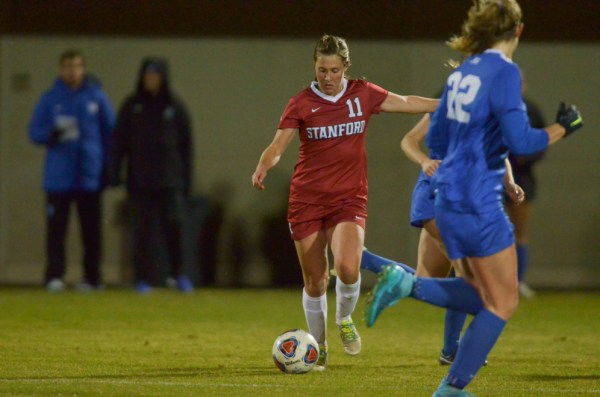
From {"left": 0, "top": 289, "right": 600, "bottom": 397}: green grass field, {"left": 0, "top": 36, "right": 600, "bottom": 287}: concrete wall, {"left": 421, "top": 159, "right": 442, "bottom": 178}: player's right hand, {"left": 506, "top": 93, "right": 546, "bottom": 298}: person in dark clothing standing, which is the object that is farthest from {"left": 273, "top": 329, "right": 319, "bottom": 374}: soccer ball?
{"left": 0, "top": 36, "right": 600, "bottom": 287}: concrete wall

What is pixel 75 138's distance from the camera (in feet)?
46.2

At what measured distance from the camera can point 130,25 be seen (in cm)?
1564

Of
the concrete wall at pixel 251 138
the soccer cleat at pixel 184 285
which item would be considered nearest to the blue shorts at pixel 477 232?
the soccer cleat at pixel 184 285

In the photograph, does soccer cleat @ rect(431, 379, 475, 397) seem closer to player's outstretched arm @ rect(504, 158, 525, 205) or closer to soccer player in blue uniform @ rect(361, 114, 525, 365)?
player's outstretched arm @ rect(504, 158, 525, 205)

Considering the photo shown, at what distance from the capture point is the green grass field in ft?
22.7

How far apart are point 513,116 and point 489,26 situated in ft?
1.60

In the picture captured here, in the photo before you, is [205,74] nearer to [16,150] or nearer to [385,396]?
[16,150]

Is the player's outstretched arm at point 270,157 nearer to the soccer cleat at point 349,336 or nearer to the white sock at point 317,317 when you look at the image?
the white sock at point 317,317

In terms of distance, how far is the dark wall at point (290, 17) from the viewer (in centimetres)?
1546

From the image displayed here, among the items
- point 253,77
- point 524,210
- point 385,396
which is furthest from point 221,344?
point 253,77

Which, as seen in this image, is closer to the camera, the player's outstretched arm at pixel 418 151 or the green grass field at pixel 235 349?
the player's outstretched arm at pixel 418 151

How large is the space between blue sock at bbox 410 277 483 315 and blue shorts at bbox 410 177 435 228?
1.66 meters

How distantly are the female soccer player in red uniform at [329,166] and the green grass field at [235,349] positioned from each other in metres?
0.63

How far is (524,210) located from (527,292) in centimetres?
120
